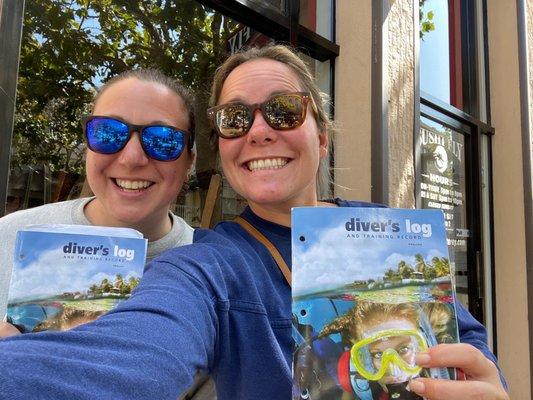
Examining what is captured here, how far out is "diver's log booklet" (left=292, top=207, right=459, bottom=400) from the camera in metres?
0.82

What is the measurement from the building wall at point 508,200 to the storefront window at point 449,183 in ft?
1.30

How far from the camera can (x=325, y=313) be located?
0.85m

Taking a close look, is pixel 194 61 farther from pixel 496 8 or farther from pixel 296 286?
pixel 496 8

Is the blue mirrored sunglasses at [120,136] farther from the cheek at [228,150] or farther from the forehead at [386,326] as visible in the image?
the forehead at [386,326]

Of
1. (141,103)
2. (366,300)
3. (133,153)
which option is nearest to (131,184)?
(133,153)

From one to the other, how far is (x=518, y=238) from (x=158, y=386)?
498 cm

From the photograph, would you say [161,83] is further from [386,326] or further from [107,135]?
[386,326]

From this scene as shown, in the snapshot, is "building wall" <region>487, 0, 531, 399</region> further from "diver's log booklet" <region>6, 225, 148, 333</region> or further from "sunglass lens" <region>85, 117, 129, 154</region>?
"diver's log booklet" <region>6, 225, 148, 333</region>

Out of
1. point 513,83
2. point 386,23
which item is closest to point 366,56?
point 386,23

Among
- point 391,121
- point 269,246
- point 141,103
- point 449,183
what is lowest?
point 269,246

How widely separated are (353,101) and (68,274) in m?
2.95

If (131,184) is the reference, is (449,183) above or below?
above

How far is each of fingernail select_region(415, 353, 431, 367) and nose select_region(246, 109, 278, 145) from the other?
70cm

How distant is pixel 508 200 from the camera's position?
484 centimetres
